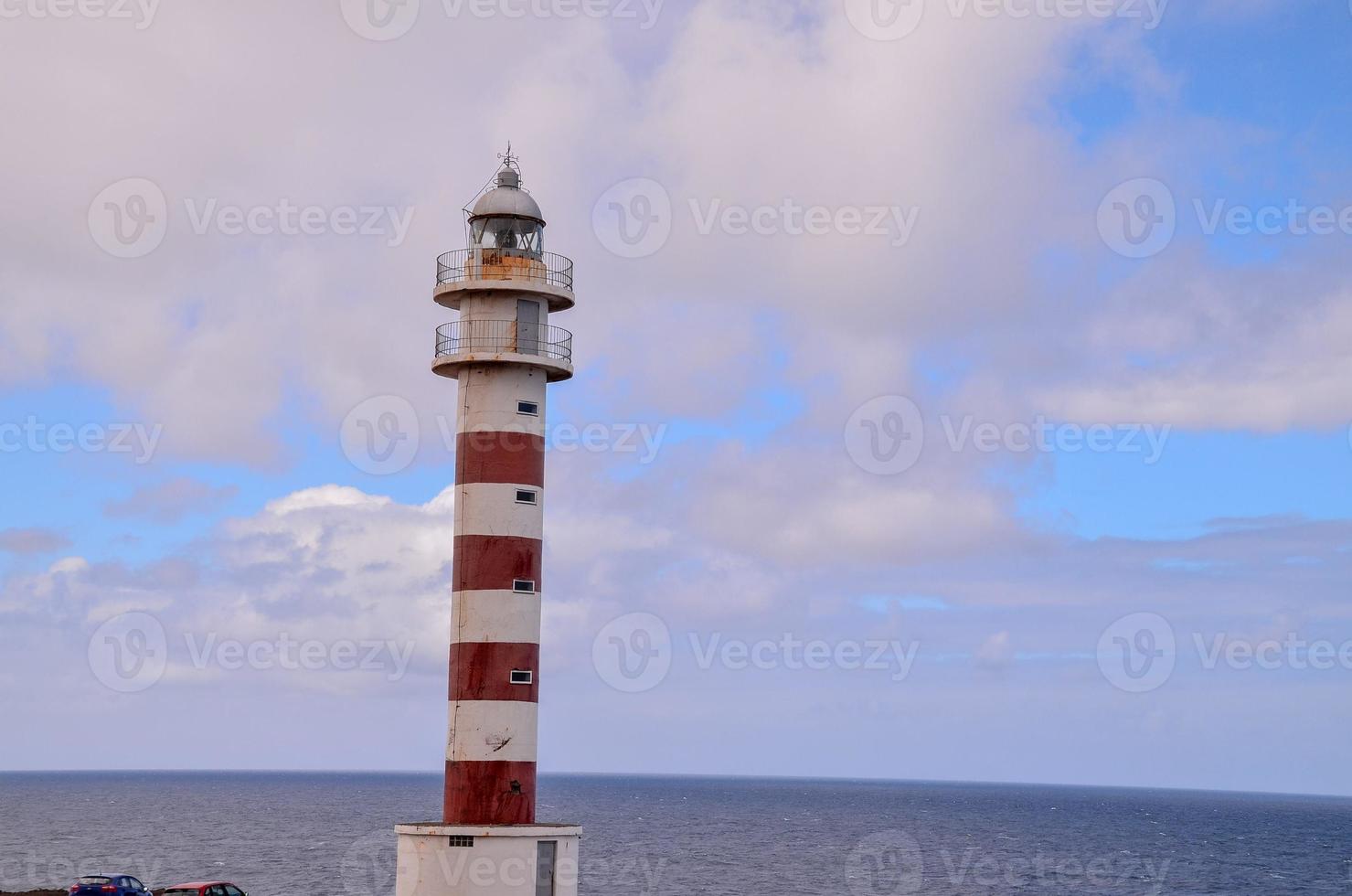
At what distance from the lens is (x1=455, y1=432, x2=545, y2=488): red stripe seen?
39.8 meters

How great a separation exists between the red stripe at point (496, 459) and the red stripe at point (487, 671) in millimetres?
4369

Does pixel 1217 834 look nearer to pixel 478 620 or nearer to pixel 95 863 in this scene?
pixel 95 863

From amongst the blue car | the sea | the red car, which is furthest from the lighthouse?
the sea

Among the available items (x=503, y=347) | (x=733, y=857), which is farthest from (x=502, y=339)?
(x=733, y=857)

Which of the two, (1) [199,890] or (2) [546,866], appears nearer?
(2) [546,866]

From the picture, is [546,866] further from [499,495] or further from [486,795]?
[499,495]

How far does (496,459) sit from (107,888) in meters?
21.5

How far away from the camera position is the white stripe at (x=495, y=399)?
40281 millimetres

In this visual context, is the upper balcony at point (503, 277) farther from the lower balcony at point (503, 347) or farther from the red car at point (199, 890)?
the red car at point (199, 890)

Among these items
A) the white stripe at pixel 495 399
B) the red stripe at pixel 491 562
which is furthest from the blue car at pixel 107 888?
the white stripe at pixel 495 399

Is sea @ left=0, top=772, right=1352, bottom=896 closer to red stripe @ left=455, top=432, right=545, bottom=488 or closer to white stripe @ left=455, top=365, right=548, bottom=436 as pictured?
red stripe @ left=455, top=432, right=545, bottom=488

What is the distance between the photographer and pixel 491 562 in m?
39.4

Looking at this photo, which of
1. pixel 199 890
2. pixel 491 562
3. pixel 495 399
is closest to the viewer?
pixel 491 562

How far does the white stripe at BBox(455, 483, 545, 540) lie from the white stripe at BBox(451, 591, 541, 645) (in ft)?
5.35
